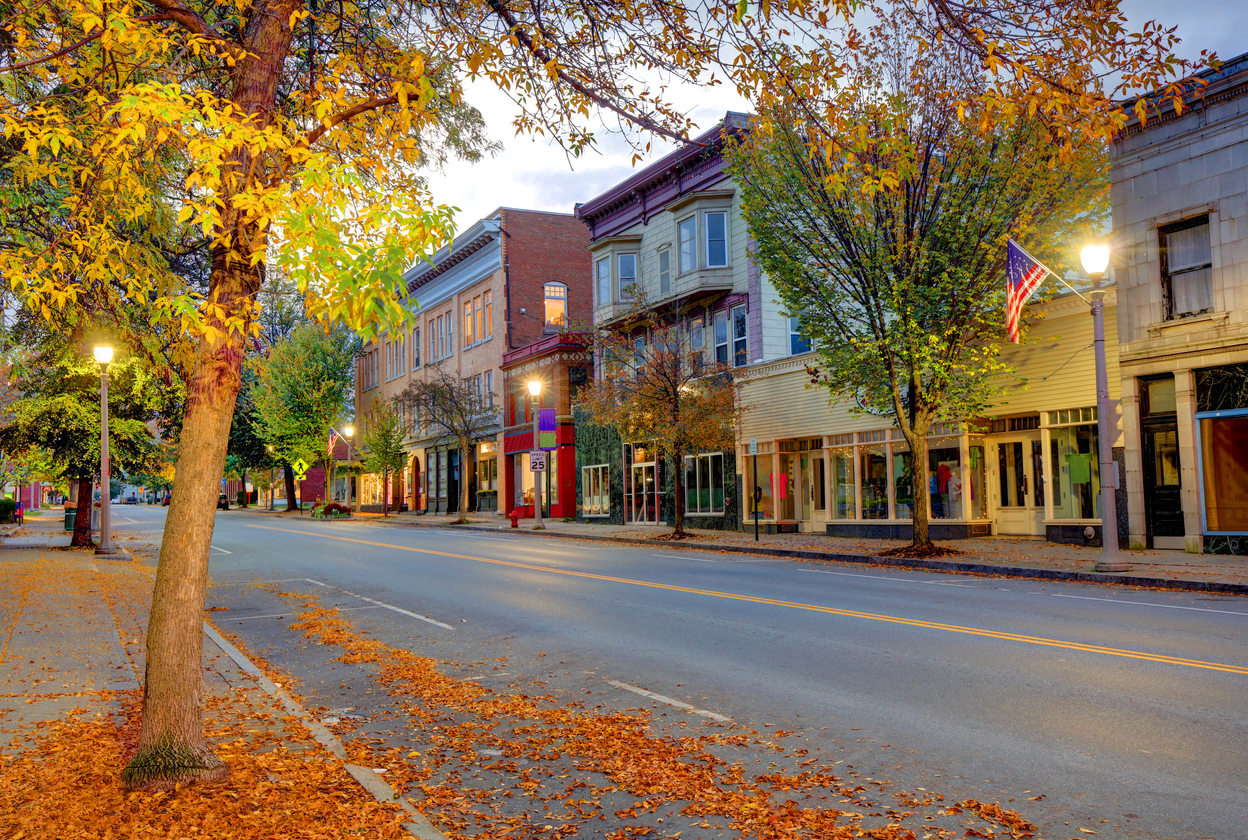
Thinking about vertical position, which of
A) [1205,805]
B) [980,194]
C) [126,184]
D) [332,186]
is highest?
[980,194]

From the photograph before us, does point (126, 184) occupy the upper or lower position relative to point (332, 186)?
upper

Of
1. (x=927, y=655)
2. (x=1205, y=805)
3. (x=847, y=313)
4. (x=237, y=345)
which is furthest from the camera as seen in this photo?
(x=847, y=313)

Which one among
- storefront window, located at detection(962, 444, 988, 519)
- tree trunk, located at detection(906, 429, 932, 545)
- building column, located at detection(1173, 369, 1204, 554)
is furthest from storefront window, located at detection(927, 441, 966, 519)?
building column, located at detection(1173, 369, 1204, 554)

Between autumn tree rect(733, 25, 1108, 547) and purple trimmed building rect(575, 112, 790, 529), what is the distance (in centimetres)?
881

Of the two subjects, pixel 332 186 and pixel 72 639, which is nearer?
pixel 332 186

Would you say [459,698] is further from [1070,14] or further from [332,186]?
[1070,14]

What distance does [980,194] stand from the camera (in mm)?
19031

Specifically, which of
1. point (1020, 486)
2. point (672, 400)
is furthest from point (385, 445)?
point (1020, 486)

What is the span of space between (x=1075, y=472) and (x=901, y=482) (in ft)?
18.1

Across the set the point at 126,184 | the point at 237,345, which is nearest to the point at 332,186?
the point at 237,345

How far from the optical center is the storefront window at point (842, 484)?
28.5 m

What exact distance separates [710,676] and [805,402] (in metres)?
22.0

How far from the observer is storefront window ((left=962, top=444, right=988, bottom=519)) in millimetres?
24406

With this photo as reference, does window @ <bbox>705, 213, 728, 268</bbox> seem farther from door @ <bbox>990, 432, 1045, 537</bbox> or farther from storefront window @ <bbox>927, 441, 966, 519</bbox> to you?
door @ <bbox>990, 432, 1045, 537</bbox>
